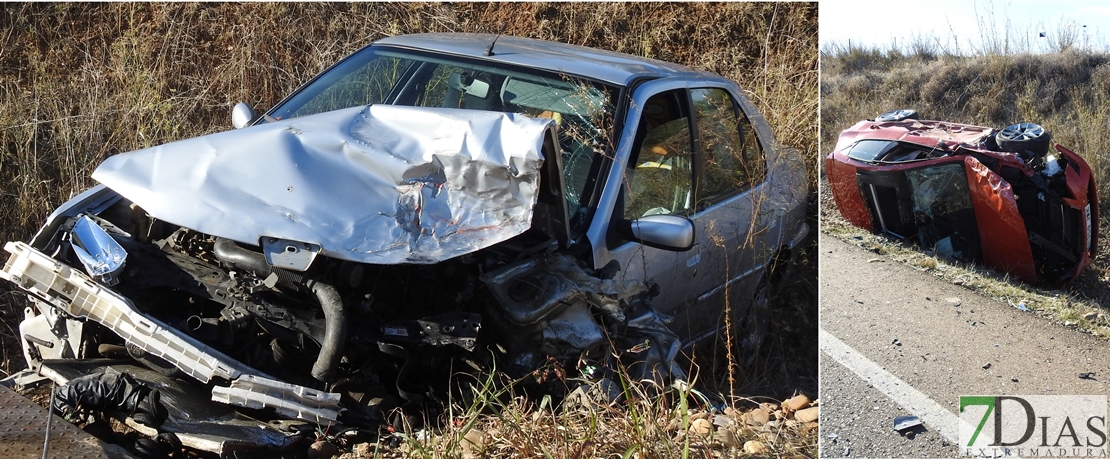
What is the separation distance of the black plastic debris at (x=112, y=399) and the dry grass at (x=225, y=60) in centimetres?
208

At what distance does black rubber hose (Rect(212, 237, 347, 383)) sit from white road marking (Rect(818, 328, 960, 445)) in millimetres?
1521

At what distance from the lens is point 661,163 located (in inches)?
162

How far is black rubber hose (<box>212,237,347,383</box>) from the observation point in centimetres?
300

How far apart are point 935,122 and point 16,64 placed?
8467mm

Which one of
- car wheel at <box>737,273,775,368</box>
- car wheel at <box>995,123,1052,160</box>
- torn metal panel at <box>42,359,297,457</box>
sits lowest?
car wheel at <box>737,273,775,368</box>

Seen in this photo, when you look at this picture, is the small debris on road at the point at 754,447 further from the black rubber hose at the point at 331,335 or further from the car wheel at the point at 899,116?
the black rubber hose at the point at 331,335

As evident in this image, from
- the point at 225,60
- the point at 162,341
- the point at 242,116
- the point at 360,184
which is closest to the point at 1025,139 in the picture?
the point at 360,184

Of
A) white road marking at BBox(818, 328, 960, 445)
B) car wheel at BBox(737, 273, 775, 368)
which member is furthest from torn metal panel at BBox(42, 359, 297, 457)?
car wheel at BBox(737, 273, 775, 368)

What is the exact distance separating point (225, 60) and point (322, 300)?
6.12 metres

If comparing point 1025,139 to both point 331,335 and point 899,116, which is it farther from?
point 331,335

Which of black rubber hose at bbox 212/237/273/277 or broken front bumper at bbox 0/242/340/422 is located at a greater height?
black rubber hose at bbox 212/237/273/277

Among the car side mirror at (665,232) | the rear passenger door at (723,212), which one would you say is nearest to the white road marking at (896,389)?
the car side mirror at (665,232)

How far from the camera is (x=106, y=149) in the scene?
6461 millimetres

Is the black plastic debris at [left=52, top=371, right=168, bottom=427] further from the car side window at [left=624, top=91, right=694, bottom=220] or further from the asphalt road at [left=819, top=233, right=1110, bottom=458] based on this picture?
the asphalt road at [left=819, top=233, right=1110, bottom=458]
